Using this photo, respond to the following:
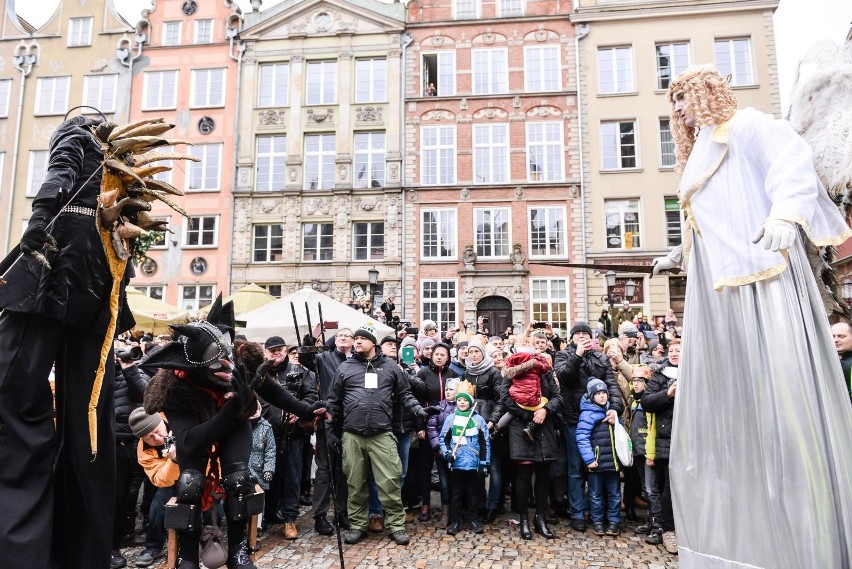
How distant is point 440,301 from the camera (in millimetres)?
23578

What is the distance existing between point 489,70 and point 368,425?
22172 mm

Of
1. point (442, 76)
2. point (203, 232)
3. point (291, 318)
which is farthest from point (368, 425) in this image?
point (442, 76)

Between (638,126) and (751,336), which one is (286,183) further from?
(751,336)

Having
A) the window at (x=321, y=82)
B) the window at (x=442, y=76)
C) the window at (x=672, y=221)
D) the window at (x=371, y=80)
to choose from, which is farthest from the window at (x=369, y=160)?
the window at (x=672, y=221)

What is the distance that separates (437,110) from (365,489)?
21.2m

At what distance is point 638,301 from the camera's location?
22906 millimetres

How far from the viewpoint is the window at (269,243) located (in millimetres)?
24609

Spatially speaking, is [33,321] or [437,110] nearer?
[33,321]

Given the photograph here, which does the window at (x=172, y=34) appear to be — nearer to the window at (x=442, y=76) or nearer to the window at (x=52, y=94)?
the window at (x=52, y=94)

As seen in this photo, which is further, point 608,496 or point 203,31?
point 203,31

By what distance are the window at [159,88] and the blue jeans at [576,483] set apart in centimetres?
2631

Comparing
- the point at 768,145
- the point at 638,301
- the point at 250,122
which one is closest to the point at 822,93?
the point at 768,145

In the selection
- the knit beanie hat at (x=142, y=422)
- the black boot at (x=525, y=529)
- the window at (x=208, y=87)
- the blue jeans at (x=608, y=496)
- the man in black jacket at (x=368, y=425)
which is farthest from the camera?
the window at (x=208, y=87)

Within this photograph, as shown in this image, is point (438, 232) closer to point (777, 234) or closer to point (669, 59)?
point (669, 59)
